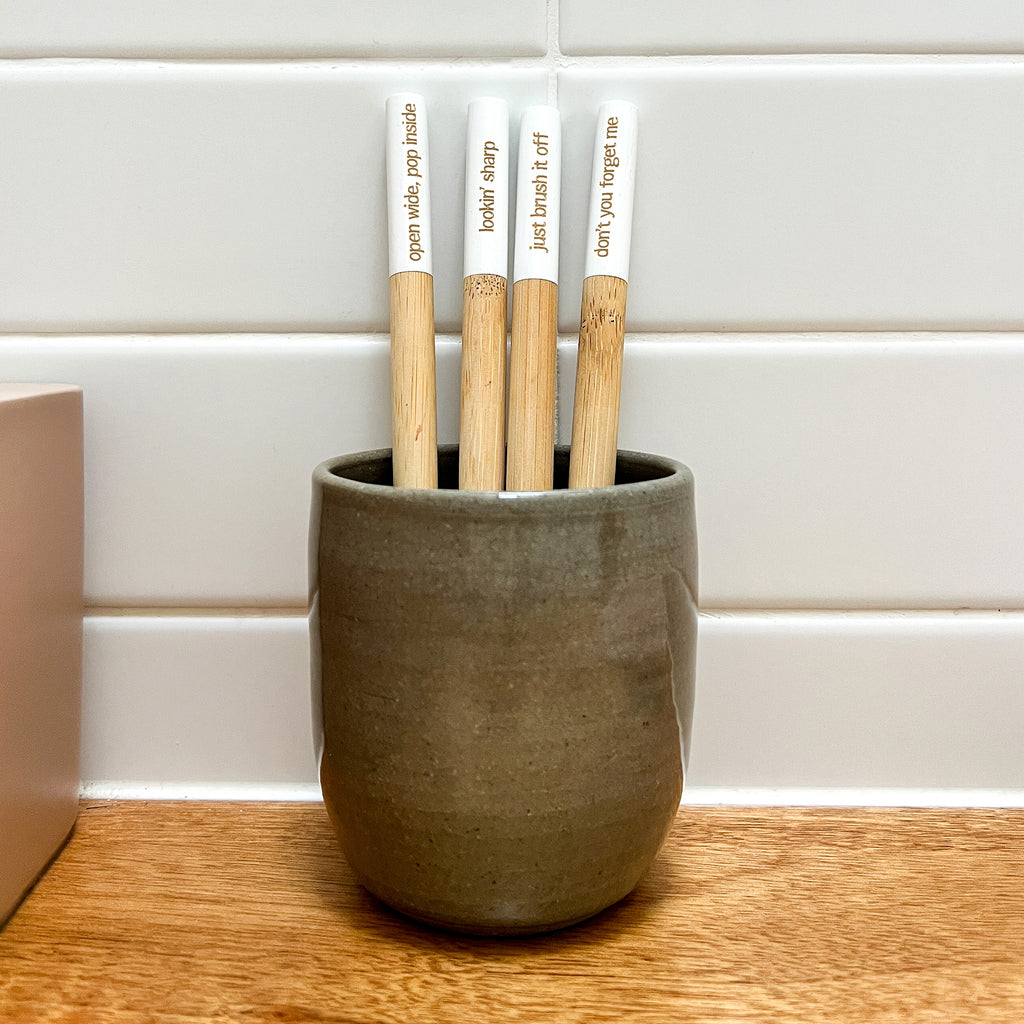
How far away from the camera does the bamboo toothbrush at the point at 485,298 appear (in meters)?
0.38

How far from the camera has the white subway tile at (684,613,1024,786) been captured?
444 mm


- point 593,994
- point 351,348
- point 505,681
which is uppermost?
point 351,348

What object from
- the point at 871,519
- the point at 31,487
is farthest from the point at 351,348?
the point at 871,519

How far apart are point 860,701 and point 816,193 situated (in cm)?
22

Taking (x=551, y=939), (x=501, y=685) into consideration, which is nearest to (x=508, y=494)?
(x=501, y=685)

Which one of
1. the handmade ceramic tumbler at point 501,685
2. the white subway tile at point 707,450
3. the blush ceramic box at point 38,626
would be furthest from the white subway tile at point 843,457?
the blush ceramic box at point 38,626

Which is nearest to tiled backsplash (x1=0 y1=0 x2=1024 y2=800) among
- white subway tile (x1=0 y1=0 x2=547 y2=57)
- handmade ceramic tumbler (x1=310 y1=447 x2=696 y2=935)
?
white subway tile (x1=0 y1=0 x2=547 y2=57)

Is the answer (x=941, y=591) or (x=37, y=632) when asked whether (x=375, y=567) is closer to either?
(x=37, y=632)

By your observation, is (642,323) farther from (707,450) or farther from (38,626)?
(38,626)

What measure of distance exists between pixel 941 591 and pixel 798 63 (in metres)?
0.23

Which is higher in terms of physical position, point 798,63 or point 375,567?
point 798,63

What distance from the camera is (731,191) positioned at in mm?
415

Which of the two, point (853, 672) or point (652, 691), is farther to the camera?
point (853, 672)

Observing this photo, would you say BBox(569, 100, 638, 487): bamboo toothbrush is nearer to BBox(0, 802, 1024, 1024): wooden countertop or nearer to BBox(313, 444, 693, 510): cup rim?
BBox(313, 444, 693, 510): cup rim
